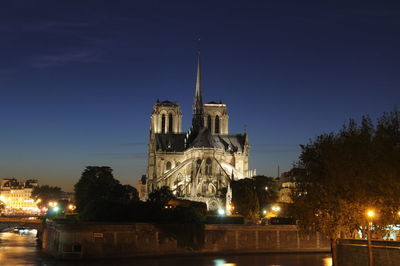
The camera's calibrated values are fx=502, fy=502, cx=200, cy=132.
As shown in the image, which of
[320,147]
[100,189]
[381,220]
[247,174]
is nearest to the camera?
[381,220]

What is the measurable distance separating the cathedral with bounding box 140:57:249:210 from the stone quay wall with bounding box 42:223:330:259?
30.1 m

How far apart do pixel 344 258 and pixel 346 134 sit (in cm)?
845

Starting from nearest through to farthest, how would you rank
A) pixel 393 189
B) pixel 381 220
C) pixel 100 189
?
pixel 393 189
pixel 381 220
pixel 100 189

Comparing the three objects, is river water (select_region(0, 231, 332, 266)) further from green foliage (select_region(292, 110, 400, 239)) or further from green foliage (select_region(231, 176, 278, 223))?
green foliage (select_region(231, 176, 278, 223))

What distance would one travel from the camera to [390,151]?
29.3m

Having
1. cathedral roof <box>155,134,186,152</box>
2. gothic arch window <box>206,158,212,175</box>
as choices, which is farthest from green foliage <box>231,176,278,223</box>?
cathedral roof <box>155,134,186,152</box>

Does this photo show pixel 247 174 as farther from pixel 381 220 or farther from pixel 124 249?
pixel 381 220

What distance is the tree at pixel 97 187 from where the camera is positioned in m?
76.0

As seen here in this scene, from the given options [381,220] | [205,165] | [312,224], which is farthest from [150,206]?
[205,165]

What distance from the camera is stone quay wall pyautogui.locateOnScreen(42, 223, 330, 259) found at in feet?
162

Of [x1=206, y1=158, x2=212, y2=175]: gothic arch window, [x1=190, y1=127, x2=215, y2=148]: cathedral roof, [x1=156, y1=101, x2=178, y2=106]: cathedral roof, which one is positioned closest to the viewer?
[x1=206, y1=158, x2=212, y2=175]: gothic arch window

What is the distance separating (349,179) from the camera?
105 ft

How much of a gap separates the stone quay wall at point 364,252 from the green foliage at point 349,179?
1.12m

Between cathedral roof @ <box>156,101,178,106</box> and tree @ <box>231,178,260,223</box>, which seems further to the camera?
cathedral roof @ <box>156,101,178,106</box>
